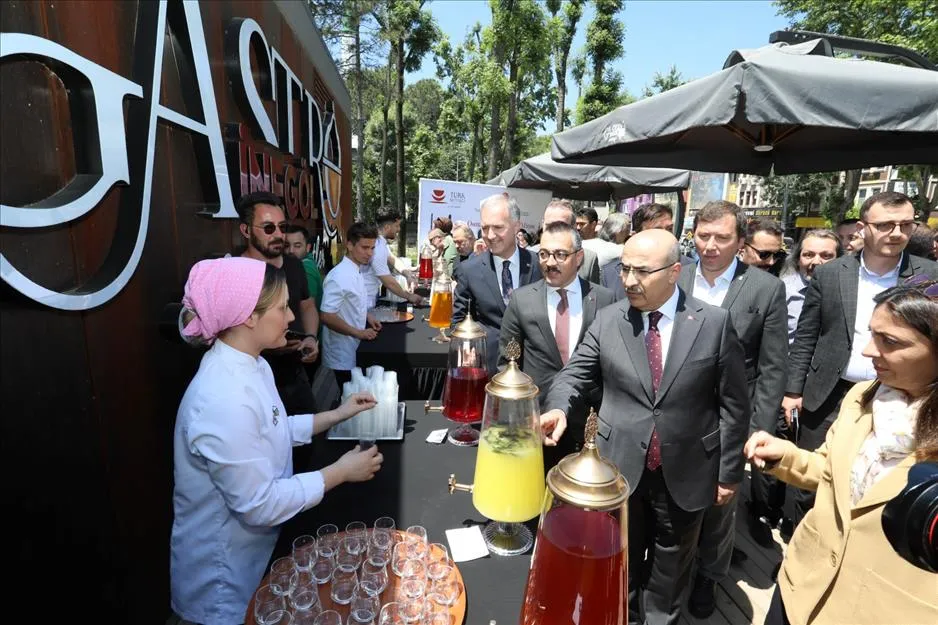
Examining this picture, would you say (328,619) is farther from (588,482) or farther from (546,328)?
(546,328)

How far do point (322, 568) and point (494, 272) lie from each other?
242 cm

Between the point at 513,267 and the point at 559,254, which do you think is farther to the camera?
the point at 513,267

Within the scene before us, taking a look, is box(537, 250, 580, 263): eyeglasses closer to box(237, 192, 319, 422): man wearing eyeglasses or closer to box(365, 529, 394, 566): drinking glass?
box(237, 192, 319, 422): man wearing eyeglasses

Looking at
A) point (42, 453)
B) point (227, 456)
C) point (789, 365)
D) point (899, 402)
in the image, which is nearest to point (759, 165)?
point (789, 365)

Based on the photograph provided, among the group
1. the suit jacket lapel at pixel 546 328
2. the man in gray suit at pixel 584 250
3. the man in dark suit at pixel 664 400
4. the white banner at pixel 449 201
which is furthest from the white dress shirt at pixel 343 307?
the white banner at pixel 449 201

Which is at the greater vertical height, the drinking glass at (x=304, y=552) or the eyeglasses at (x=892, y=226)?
the eyeglasses at (x=892, y=226)

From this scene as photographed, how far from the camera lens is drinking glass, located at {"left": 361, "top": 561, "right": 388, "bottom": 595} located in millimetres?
1303

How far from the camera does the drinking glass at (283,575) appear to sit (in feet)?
4.24

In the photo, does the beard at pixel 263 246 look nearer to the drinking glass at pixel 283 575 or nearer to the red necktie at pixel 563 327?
the red necktie at pixel 563 327

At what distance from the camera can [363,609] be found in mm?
1236

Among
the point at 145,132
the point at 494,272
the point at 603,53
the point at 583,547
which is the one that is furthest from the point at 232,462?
the point at 603,53

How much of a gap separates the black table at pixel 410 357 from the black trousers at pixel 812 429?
2608mm

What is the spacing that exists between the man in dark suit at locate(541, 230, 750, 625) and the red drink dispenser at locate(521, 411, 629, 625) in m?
0.96

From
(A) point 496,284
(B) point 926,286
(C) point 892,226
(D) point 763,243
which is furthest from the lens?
(D) point 763,243
